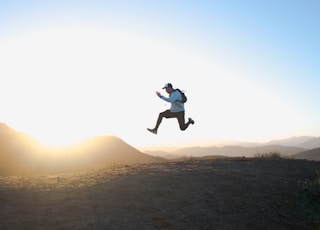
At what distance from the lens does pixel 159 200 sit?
1098 cm

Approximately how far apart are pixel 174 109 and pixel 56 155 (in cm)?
3109

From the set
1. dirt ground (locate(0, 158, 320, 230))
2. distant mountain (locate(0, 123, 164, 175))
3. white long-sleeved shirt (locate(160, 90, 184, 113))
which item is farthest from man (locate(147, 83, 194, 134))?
distant mountain (locate(0, 123, 164, 175))

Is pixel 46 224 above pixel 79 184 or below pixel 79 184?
below

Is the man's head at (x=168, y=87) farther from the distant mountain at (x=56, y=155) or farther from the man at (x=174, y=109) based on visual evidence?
the distant mountain at (x=56, y=155)

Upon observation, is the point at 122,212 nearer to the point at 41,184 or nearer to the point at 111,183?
the point at 111,183

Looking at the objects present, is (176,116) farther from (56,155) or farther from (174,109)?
(56,155)

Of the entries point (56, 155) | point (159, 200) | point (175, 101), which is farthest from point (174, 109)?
point (56, 155)

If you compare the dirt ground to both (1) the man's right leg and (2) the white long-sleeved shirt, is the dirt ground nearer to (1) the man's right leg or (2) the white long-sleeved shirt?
(1) the man's right leg

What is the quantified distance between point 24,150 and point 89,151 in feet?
25.5

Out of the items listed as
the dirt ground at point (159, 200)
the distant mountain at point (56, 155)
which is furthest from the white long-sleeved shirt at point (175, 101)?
the distant mountain at point (56, 155)

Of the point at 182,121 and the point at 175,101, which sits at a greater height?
the point at 175,101

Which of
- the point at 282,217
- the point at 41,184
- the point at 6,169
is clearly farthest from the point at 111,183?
the point at 6,169

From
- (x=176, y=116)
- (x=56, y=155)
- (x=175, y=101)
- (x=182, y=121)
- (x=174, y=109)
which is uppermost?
(x=56, y=155)

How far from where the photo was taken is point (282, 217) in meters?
10.7
